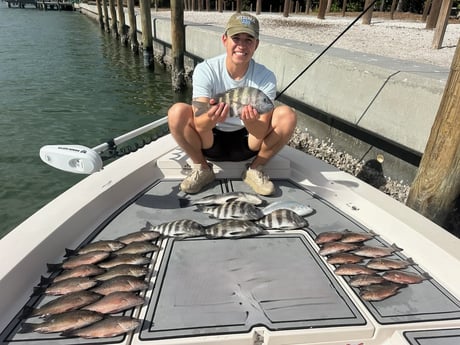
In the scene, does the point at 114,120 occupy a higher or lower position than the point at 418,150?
lower

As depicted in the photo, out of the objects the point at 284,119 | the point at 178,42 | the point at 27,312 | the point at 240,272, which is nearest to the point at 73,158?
the point at 27,312

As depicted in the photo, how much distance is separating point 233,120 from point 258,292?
5.88 ft

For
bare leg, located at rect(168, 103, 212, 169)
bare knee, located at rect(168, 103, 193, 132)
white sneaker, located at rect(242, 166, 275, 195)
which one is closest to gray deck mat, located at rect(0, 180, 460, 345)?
white sneaker, located at rect(242, 166, 275, 195)

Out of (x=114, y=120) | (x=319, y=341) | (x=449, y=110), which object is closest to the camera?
(x=319, y=341)

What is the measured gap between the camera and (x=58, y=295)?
207 cm

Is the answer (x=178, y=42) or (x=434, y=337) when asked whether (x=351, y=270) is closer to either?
(x=434, y=337)

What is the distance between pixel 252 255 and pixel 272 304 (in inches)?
19.7

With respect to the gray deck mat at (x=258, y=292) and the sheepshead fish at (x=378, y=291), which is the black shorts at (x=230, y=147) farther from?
the sheepshead fish at (x=378, y=291)

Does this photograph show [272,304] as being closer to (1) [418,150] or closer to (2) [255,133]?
(2) [255,133]

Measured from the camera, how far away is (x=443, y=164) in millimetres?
3188

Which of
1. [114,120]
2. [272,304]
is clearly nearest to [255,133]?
[272,304]

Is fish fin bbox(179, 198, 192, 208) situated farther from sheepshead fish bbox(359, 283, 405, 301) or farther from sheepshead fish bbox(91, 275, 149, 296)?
sheepshead fish bbox(359, 283, 405, 301)

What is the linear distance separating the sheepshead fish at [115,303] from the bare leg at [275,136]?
73.7 inches

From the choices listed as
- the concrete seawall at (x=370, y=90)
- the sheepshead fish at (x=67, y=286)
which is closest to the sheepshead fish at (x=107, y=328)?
the sheepshead fish at (x=67, y=286)
